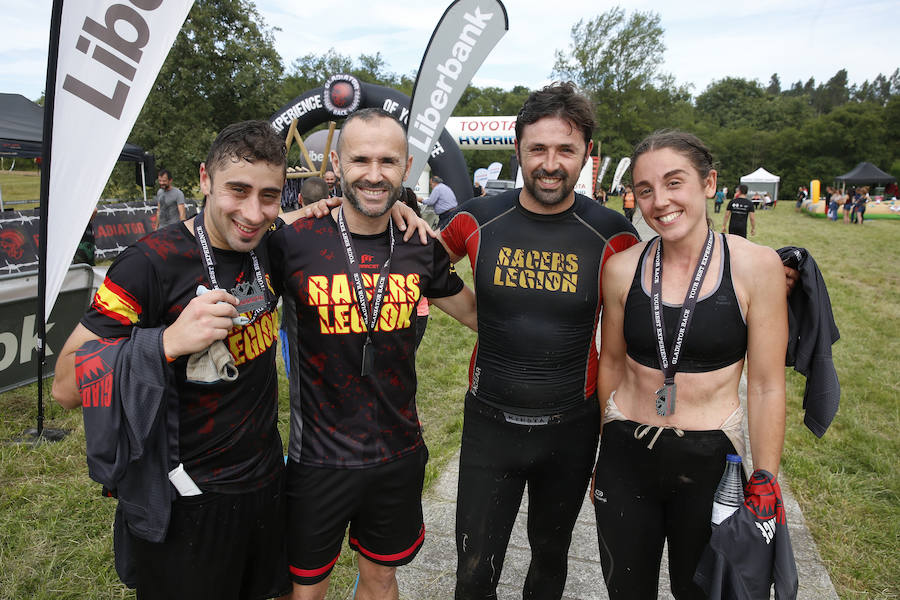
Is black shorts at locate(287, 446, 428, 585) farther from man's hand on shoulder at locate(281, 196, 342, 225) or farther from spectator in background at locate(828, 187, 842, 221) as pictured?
spectator in background at locate(828, 187, 842, 221)

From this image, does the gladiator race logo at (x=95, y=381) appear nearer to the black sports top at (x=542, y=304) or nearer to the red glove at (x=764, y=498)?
the black sports top at (x=542, y=304)

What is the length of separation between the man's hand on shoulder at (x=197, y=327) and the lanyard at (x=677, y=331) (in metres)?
1.55

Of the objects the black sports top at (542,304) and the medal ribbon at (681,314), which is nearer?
the medal ribbon at (681,314)

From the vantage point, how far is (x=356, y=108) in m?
11.9

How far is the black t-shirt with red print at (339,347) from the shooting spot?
6.83ft

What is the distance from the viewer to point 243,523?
1933 mm

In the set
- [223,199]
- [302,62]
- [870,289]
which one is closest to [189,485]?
[223,199]

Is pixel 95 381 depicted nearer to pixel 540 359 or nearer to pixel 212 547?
pixel 212 547

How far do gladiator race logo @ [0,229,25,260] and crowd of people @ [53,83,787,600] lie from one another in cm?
1080

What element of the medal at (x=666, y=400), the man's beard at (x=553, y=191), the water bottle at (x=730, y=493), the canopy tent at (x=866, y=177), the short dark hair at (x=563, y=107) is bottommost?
the water bottle at (x=730, y=493)

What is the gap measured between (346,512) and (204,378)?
2.79ft

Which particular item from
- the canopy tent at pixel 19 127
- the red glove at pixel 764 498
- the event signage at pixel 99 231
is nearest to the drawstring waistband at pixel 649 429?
the red glove at pixel 764 498

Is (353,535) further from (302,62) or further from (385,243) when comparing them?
(302,62)

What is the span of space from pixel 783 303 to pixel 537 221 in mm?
1040
